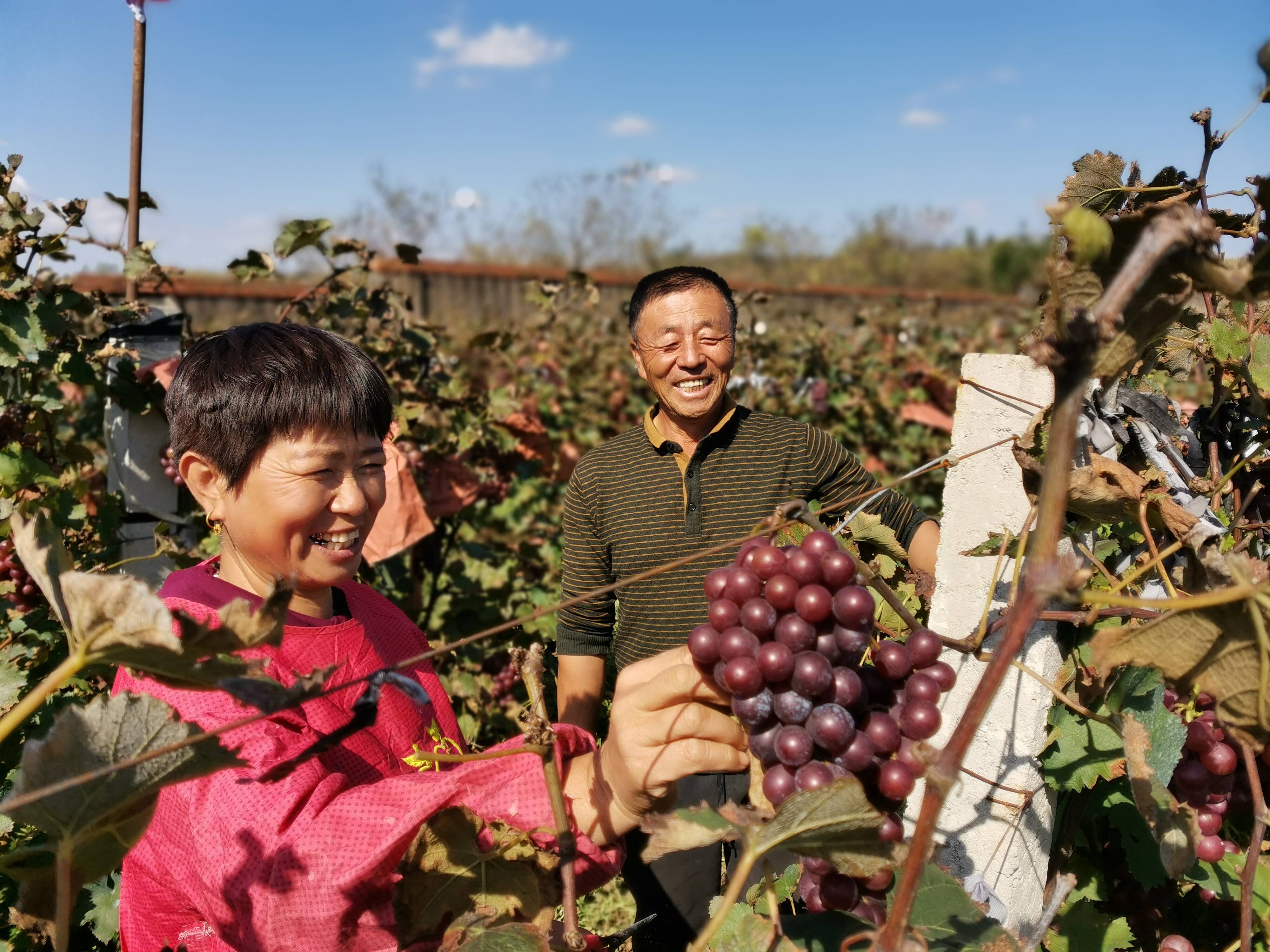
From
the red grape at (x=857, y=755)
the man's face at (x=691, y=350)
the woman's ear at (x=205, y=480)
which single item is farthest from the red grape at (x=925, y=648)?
the man's face at (x=691, y=350)

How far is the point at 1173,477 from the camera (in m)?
1.50

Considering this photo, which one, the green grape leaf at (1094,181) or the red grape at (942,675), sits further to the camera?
the green grape leaf at (1094,181)

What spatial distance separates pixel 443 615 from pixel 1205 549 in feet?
10.9

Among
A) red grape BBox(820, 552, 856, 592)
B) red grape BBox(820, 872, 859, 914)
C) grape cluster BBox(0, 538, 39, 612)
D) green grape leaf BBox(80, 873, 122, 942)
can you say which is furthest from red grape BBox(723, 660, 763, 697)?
grape cluster BBox(0, 538, 39, 612)

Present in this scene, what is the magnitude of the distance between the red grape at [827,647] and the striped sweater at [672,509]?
4.17 feet

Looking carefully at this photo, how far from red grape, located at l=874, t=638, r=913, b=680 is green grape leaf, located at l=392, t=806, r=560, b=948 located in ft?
1.42

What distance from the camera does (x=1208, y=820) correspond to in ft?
4.52

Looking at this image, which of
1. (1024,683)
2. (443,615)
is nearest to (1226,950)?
(1024,683)

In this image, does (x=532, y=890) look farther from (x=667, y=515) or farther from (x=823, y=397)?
(x=823, y=397)

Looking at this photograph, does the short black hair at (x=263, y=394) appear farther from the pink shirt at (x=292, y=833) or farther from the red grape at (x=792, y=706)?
the red grape at (x=792, y=706)

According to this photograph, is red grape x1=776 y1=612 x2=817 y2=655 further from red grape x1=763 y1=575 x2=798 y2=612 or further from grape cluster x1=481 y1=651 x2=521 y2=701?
grape cluster x1=481 y1=651 x2=521 y2=701

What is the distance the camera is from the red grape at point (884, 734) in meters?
1.02

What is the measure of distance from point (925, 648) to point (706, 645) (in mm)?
233

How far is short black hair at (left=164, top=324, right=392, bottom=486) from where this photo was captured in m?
1.42
